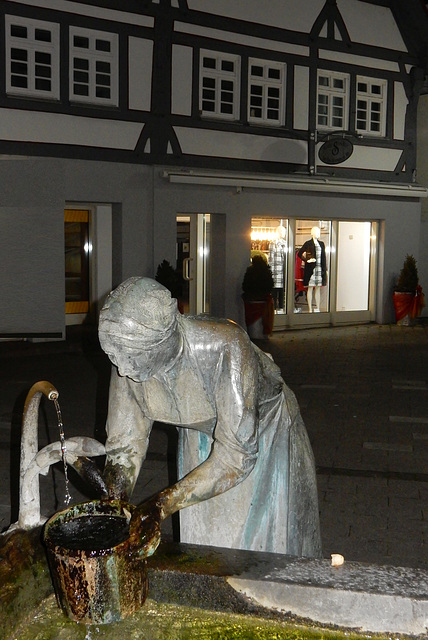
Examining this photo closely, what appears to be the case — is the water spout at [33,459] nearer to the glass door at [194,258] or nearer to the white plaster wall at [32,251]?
the white plaster wall at [32,251]

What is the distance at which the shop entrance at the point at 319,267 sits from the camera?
18.2 meters

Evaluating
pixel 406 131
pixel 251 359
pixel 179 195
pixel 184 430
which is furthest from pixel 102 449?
pixel 406 131

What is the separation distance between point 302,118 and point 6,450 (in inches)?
483

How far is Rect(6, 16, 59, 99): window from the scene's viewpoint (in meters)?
14.5

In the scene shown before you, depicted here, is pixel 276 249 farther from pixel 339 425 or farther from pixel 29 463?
pixel 29 463

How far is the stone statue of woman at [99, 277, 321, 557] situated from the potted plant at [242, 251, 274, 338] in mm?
13495

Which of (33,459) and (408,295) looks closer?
(33,459)

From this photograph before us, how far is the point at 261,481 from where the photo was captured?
117 inches

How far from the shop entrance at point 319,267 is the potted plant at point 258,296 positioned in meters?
0.82

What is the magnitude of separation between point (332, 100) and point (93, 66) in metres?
6.01

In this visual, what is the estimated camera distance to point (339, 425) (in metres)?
9.19

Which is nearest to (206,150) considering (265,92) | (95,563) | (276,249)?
(265,92)

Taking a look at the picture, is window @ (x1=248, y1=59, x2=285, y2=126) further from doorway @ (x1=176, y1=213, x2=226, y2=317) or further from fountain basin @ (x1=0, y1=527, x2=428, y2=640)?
fountain basin @ (x1=0, y1=527, x2=428, y2=640)

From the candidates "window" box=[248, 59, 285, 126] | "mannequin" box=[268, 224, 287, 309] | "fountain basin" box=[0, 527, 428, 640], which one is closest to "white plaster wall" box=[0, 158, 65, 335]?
"window" box=[248, 59, 285, 126]
